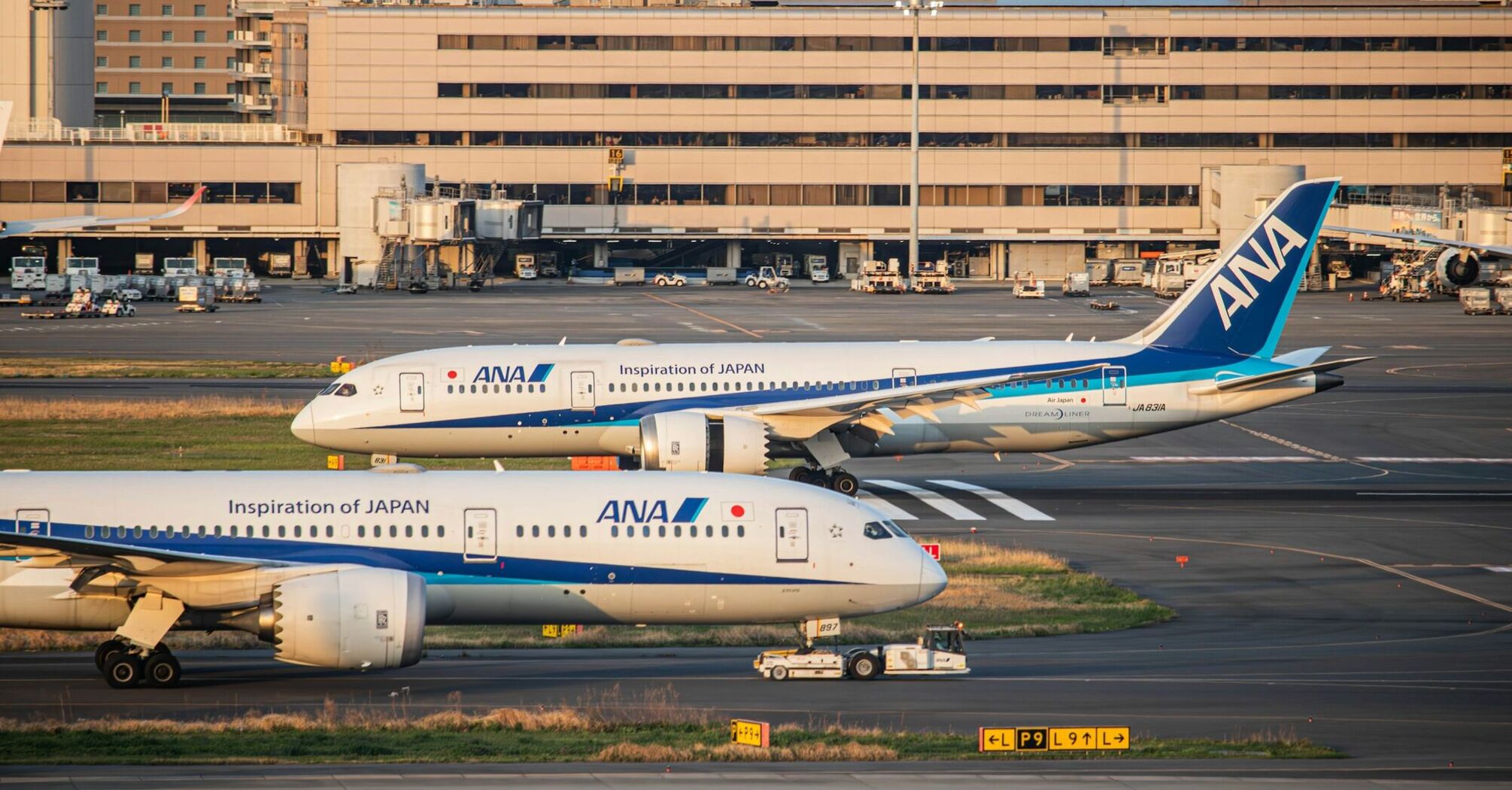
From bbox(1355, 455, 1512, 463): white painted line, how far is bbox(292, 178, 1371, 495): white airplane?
30.7 ft

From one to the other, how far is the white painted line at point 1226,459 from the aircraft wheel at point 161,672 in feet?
129

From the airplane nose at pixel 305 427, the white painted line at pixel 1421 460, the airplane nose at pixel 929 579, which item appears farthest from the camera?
the white painted line at pixel 1421 460

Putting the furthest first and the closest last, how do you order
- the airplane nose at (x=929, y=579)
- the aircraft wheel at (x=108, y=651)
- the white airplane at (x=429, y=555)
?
the airplane nose at (x=929, y=579) < the aircraft wheel at (x=108, y=651) < the white airplane at (x=429, y=555)

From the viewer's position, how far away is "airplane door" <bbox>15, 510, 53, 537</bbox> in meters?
29.7

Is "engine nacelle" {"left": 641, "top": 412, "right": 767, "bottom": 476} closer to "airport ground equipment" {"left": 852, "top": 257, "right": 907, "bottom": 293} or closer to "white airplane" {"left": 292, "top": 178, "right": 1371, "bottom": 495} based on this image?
"white airplane" {"left": 292, "top": 178, "right": 1371, "bottom": 495}

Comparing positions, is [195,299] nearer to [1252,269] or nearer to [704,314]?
[704,314]

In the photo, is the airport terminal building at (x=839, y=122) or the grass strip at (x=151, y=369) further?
the airport terminal building at (x=839, y=122)

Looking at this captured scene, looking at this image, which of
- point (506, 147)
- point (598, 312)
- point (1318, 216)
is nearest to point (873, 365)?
point (1318, 216)

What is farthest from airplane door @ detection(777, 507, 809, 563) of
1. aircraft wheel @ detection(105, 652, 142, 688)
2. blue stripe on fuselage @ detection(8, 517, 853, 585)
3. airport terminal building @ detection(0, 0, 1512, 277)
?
airport terminal building @ detection(0, 0, 1512, 277)

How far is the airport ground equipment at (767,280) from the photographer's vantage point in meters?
150

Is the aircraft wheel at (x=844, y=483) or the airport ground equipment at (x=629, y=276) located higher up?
the airport ground equipment at (x=629, y=276)

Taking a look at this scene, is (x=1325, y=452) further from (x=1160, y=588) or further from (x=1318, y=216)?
(x=1160, y=588)

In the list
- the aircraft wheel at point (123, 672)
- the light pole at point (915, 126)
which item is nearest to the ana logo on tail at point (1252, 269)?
the aircraft wheel at point (123, 672)

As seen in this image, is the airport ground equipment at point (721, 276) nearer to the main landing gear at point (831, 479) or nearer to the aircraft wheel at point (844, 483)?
the main landing gear at point (831, 479)
